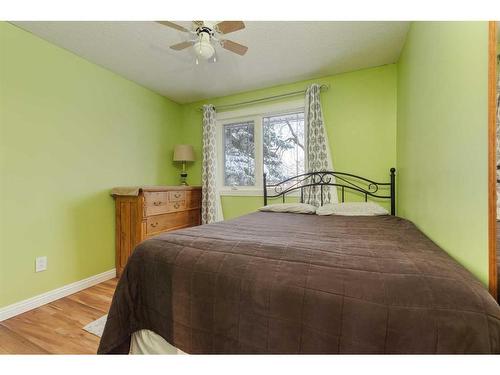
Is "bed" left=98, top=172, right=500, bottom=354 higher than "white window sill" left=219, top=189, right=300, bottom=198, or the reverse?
"white window sill" left=219, top=189, right=300, bottom=198

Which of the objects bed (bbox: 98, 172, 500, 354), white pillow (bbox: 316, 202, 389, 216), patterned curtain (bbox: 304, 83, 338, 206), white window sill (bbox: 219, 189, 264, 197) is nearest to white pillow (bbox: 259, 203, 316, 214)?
white pillow (bbox: 316, 202, 389, 216)

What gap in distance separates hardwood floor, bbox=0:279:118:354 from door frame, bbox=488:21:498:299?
1970mm

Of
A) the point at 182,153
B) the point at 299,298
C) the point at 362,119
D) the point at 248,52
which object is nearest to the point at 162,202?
the point at 182,153

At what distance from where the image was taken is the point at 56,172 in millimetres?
2064

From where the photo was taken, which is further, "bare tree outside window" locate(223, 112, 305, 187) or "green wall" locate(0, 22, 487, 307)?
"bare tree outside window" locate(223, 112, 305, 187)

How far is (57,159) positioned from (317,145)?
265 centimetres

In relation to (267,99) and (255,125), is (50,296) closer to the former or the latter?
(255,125)

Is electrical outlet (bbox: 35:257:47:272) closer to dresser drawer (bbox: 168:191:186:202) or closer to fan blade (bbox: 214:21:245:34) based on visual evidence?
dresser drawer (bbox: 168:191:186:202)

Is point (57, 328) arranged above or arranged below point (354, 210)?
below

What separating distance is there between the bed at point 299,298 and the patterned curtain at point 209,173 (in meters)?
1.94

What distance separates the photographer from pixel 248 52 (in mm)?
2238

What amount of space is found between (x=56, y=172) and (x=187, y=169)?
1774 mm

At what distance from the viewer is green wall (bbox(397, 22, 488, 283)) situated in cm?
79
